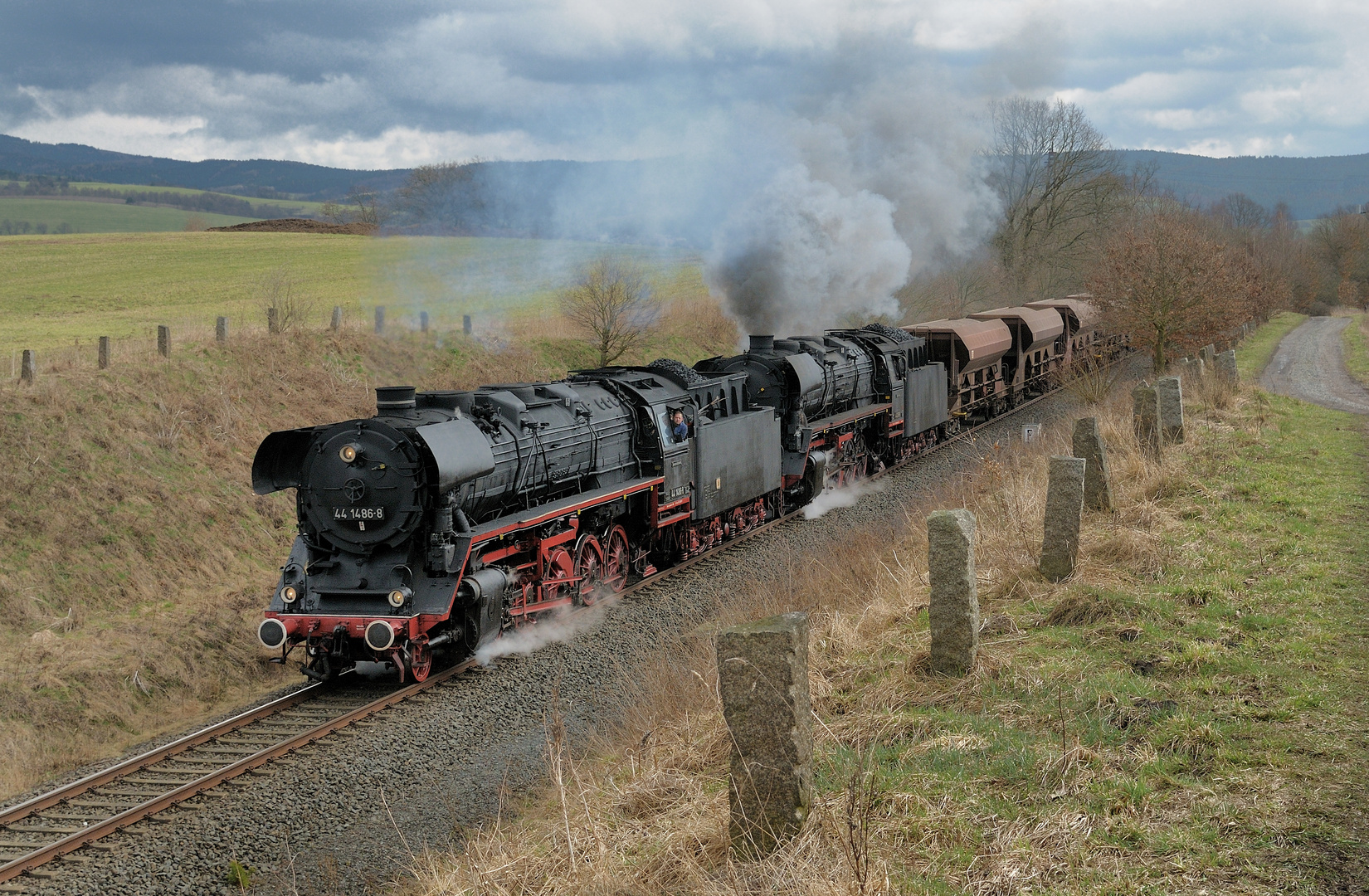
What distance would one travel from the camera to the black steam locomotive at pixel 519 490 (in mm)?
10297

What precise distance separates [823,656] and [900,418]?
15.1 m

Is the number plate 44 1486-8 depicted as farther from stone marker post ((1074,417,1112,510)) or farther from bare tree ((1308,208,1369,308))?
bare tree ((1308,208,1369,308))

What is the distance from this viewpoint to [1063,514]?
9.08 m

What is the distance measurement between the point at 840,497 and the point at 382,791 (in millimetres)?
13420

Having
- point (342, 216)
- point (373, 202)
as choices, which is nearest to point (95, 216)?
point (342, 216)

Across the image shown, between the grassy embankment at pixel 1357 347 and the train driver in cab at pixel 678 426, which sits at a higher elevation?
the grassy embankment at pixel 1357 347

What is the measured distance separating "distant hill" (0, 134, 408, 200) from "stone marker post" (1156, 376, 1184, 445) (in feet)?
384

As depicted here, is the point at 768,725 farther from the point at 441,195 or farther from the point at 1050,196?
the point at 1050,196

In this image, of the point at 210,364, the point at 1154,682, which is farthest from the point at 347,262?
the point at 1154,682

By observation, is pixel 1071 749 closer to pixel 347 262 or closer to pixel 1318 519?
pixel 1318 519

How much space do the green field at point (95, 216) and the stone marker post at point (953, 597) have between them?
271ft

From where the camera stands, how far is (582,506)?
12.4 metres

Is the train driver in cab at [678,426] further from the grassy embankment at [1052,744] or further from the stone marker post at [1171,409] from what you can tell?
the stone marker post at [1171,409]

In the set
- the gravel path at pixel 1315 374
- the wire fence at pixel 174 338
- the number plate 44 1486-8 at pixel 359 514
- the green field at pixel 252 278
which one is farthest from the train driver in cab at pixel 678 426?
the gravel path at pixel 1315 374
